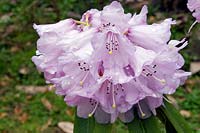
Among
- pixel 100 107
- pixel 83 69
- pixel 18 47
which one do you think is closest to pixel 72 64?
pixel 83 69

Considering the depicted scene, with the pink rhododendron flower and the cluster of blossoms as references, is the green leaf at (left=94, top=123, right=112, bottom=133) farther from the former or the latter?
the pink rhododendron flower

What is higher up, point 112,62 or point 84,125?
point 112,62

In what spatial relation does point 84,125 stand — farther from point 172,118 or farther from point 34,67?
point 34,67

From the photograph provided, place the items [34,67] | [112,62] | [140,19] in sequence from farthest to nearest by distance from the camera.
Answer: [34,67], [140,19], [112,62]

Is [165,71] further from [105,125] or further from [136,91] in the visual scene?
[105,125]

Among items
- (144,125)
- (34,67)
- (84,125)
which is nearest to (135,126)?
(144,125)

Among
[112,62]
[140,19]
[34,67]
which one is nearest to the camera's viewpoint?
[112,62]
